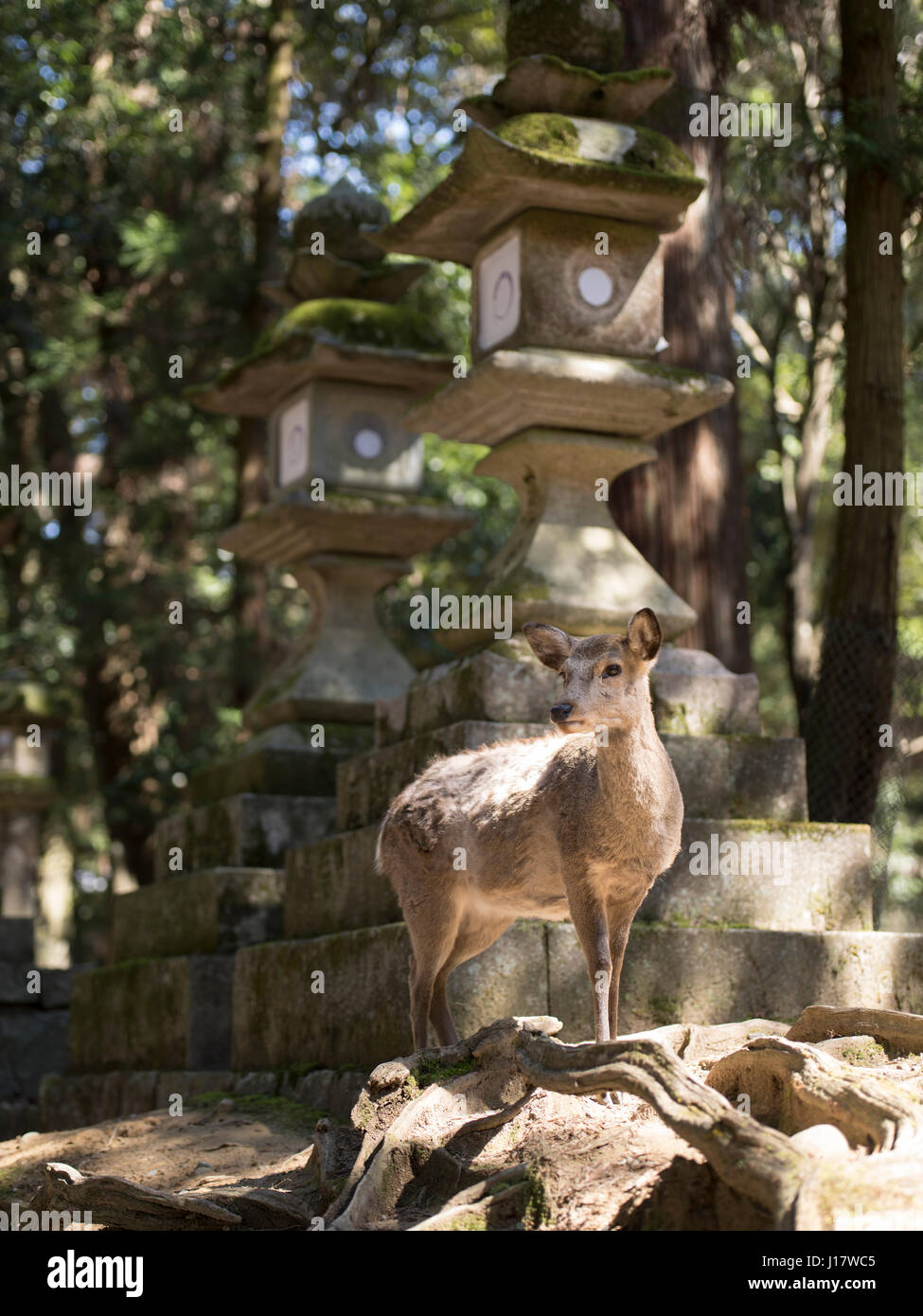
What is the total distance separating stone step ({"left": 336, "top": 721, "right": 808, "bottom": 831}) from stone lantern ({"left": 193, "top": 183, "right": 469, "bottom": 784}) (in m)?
2.79

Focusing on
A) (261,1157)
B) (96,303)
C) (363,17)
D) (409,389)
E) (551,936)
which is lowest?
(261,1157)

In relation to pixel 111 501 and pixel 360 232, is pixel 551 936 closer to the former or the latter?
pixel 360 232

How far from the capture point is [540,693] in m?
8.18

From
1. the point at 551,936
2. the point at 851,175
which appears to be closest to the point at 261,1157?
the point at 551,936

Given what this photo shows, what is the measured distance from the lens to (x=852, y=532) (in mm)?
11711

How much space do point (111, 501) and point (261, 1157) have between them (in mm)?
13460

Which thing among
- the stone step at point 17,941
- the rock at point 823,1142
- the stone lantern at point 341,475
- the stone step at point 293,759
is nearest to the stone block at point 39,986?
the stone step at point 17,941

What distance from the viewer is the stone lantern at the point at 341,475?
442 inches

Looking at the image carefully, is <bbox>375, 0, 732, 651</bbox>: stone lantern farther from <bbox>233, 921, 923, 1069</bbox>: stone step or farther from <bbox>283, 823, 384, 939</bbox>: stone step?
<bbox>233, 921, 923, 1069</bbox>: stone step

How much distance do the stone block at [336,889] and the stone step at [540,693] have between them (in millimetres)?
758

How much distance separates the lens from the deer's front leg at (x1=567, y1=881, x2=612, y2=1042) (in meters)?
5.85

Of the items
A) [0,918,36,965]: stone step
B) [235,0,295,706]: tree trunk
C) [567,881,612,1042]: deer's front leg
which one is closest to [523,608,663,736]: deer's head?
[567,881,612,1042]: deer's front leg

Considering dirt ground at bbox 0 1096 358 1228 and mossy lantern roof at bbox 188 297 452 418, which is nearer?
dirt ground at bbox 0 1096 358 1228

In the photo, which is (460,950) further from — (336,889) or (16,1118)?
(16,1118)
